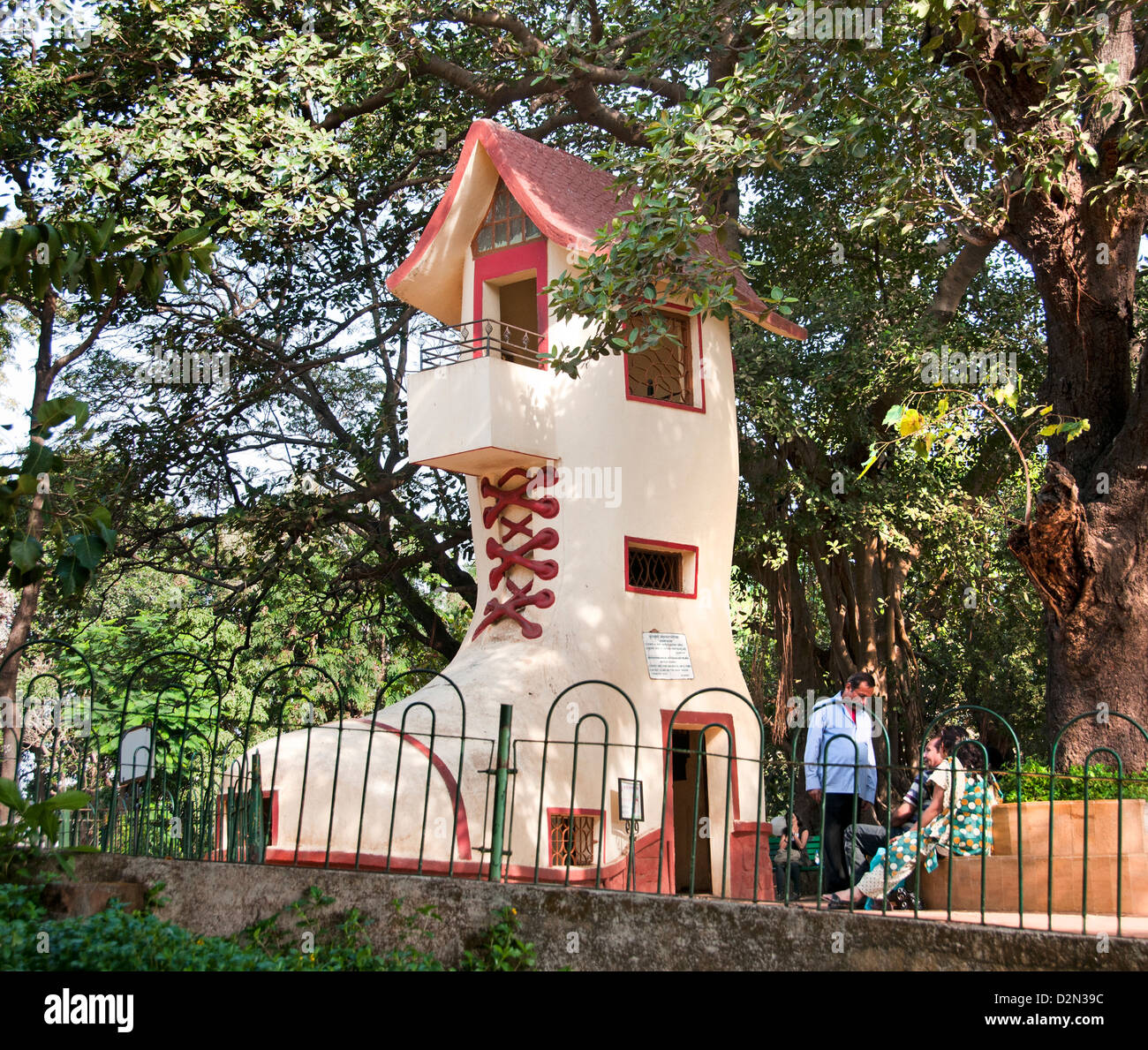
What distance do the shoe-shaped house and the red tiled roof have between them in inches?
1.1

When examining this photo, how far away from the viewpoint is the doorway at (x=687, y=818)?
1232 cm

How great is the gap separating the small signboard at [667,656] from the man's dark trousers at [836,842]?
106 inches

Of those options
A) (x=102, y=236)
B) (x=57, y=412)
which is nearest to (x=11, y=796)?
(x=57, y=412)

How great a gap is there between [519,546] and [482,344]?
2.12 m

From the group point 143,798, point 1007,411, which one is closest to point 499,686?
point 143,798

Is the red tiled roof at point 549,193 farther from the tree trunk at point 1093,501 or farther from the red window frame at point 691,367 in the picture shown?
the tree trunk at point 1093,501

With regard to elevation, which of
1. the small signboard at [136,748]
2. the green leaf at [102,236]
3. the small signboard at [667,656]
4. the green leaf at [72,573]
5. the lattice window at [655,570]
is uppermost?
the green leaf at [102,236]

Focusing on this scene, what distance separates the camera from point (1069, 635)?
941 centimetres

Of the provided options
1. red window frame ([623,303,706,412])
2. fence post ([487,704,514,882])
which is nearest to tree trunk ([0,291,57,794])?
red window frame ([623,303,706,412])

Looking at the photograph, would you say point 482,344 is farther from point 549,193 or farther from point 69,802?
point 69,802

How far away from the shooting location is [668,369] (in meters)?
12.7

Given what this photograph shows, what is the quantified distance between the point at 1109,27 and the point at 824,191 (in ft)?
29.7

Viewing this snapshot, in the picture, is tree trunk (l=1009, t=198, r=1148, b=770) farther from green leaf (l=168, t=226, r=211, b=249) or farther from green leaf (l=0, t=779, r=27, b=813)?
green leaf (l=0, t=779, r=27, b=813)

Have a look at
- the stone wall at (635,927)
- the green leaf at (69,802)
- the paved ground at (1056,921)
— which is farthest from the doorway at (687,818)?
the green leaf at (69,802)
